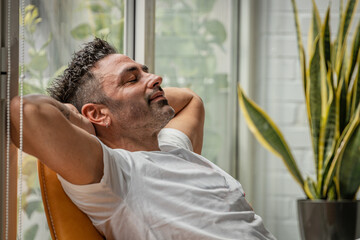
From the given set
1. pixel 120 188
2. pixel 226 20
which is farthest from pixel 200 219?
pixel 226 20

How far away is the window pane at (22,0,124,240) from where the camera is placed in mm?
1447

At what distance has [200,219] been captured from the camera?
4.60 feet

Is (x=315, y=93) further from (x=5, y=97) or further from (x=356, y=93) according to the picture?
(x=5, y=97)

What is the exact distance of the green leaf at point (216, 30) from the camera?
292 centimetres

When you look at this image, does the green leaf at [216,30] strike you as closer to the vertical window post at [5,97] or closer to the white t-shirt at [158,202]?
the white t-shirt at [158,202]

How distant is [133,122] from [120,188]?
317 millimetres

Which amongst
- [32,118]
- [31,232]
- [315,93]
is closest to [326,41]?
[315,93]

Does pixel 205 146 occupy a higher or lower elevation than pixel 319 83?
lower

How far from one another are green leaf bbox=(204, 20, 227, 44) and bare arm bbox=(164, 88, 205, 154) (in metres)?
0.97

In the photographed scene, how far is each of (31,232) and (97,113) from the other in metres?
0.39

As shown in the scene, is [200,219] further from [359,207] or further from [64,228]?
[359,207]

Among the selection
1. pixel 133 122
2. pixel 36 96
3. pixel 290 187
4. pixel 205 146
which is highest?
pixel 36 96

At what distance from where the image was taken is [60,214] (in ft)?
4.29

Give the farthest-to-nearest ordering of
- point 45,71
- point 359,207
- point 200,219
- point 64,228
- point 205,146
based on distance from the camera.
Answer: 1. point 205,146
2. point 359,207
3. point 45,71
4. point 200,219
5. point 64,228
